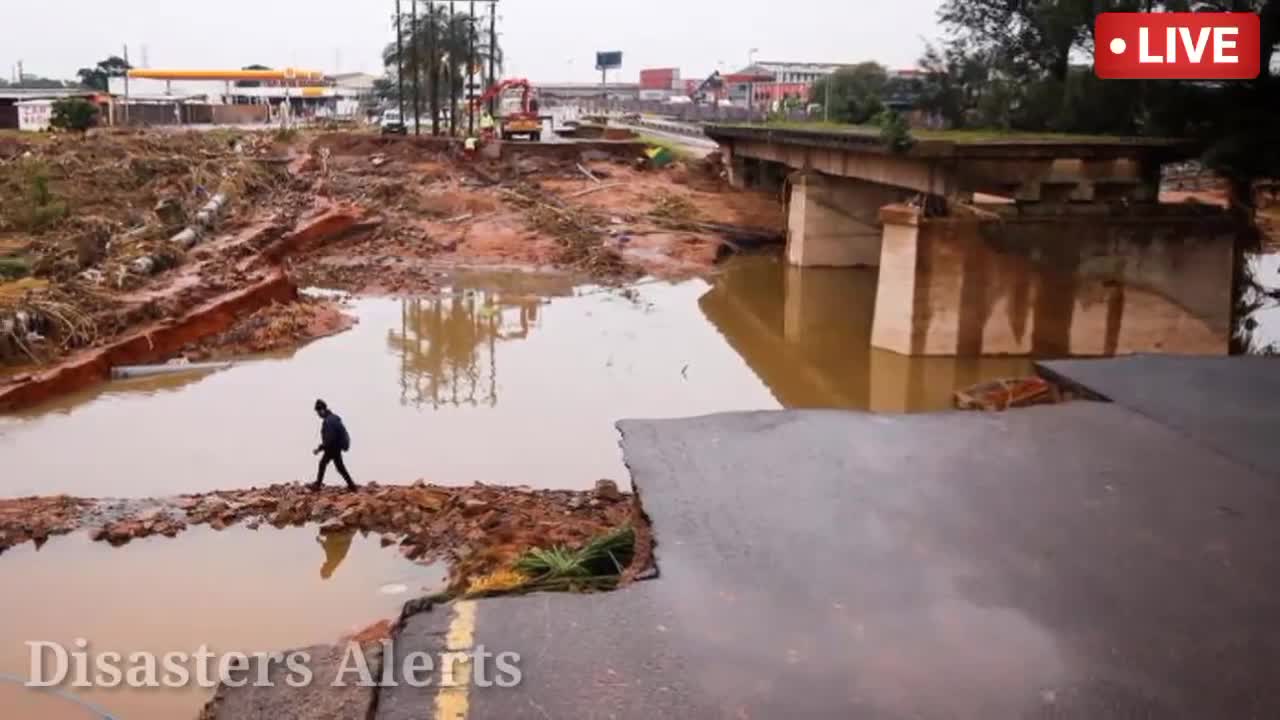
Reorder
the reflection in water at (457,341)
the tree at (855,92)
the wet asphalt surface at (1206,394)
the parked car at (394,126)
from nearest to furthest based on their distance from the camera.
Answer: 1. the wet asphalt surface at (1206,394)
2. the reflection in water at (457,341)
3. the tree at (855,92)
4. the parked car at (394,126)

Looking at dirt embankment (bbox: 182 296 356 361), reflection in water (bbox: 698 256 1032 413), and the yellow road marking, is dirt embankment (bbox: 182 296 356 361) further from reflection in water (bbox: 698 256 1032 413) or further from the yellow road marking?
the yellow road marking

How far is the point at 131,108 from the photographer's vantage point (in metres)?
80.9

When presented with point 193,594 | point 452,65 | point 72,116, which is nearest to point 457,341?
point 193,594

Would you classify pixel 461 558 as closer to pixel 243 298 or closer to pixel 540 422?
pixel 540 422

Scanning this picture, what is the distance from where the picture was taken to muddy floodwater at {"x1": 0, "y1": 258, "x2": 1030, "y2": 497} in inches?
561

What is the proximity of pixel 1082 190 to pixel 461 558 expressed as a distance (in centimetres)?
1542

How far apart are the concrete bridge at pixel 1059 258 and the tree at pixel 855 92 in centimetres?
2218

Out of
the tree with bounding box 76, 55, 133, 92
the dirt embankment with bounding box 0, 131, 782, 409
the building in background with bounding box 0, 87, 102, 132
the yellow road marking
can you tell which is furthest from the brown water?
the tree with bounding box 76, 55, 133, 92

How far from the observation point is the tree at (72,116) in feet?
187

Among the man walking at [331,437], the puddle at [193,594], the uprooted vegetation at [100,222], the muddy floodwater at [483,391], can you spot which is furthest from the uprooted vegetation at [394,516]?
the uprooted vegetation at [100,222]

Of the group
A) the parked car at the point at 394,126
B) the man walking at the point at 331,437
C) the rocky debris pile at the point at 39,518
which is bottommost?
the rocky debris pile at the point at 39,518

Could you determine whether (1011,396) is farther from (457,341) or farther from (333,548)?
(457,341)

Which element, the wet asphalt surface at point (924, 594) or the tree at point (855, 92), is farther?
the tree at point (855, 92)

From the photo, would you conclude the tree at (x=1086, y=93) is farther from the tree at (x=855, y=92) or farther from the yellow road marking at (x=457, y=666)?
the yellow road marking at (x=457, y=666)
